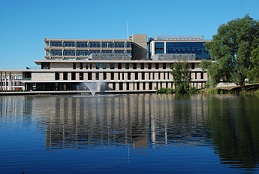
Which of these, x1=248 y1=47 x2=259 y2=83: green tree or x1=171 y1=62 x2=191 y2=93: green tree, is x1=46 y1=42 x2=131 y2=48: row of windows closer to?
x1=171 y1=62 x2=191 y2=93: green tree

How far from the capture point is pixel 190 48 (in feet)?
405

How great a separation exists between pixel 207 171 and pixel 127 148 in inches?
170

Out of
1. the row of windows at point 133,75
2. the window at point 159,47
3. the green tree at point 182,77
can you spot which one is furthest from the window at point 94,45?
the green tree at point 182,77

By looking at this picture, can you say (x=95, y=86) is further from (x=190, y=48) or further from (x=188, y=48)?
(x=190, y=48)

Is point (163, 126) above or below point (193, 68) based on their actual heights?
below

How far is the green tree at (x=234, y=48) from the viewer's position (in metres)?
71.4

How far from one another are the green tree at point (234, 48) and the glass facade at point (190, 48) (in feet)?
158

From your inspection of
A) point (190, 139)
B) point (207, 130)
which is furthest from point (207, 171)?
point (207, 130)

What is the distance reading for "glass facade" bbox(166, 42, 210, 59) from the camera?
405 ft

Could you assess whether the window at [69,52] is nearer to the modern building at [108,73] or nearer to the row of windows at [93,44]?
the row of windows at [93,44]

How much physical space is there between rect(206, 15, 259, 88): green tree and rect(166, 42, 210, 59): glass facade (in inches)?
1891

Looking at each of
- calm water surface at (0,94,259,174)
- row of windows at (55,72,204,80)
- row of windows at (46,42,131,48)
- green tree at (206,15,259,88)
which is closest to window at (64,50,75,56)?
row of windows at (46,42,131,48)

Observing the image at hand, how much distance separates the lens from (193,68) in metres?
101

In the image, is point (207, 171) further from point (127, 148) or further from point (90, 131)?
point (90, 131)
